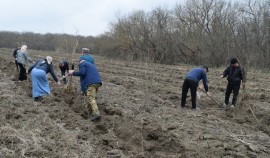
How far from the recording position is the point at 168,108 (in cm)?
939

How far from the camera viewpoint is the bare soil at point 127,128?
5914 millimetres

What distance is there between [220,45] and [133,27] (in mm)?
10502

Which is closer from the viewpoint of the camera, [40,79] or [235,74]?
[40,79]

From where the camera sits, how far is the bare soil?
5.91m

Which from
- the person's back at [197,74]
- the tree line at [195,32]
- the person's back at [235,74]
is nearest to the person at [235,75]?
the person's back at [235,74]

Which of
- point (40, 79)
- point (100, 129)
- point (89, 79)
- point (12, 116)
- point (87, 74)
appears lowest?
point (100, 129)

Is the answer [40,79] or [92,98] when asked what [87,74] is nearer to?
[92,98]

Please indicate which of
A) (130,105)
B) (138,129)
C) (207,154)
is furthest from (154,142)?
(130,105)

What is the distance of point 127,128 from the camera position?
23.4 feet

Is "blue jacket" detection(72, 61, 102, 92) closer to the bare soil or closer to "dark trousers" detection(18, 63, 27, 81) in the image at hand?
the bare soil

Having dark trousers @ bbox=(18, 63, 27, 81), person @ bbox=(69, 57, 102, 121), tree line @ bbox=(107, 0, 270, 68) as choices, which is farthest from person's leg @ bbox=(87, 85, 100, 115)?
tree line @ bbox=(107, 0, 270, 68)

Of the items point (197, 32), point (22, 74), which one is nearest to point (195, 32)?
point (197, 32)

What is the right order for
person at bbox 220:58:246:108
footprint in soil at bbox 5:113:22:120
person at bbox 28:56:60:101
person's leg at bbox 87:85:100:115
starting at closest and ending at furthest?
1. footprint in soil at bbox 5:113:22:120
2. person's leg at bbox 87:85:100:115
3. person at bbox 28:56:60:101
4. person at bbox 220:58:246:108

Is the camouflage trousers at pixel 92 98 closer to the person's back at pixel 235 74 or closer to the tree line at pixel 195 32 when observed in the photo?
the person's back at pixel 235 74
